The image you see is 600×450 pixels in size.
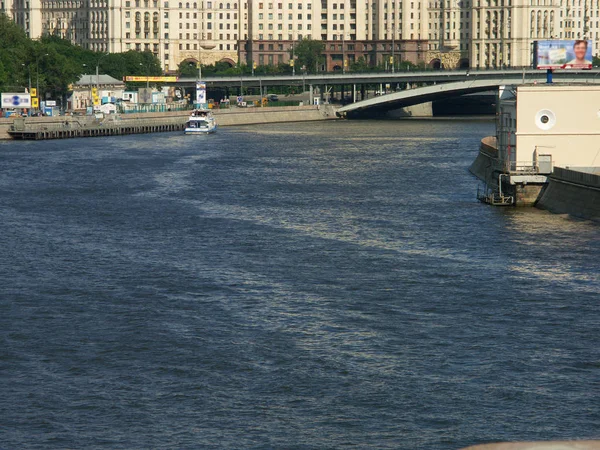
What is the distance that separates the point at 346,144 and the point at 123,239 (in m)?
69.7

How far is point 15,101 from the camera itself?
473 ft

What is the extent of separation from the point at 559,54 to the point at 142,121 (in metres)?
89.3

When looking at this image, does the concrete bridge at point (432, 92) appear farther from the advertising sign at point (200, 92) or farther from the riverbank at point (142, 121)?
the advertising sign at point (200, 92)

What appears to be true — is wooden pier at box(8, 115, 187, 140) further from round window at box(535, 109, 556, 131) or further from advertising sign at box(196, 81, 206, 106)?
round window at box(535, 109, 556, 131)

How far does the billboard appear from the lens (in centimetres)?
7456

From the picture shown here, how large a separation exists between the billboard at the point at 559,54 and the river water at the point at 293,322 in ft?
27.6

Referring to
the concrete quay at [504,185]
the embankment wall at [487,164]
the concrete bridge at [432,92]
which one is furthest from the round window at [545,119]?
the concrete bridge at [432,92]

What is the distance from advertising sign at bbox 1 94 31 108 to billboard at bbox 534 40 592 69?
3153 inches

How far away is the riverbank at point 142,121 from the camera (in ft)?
450

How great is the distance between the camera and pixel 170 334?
1550 inches

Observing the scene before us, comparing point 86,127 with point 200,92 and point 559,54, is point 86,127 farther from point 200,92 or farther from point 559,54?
point 559,54

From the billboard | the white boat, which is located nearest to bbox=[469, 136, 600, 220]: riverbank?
the billboard

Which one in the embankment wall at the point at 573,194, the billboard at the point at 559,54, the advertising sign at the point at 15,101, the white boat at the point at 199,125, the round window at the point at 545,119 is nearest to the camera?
the embankment wall at the point at 573,194

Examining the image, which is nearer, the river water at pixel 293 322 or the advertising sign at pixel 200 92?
the river water at pixel 293 322
